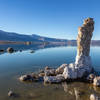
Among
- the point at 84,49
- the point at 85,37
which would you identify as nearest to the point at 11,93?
the point at 84,49

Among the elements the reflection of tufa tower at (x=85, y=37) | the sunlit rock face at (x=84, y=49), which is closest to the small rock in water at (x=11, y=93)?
the sunlit rock face at (x=84, y=49)

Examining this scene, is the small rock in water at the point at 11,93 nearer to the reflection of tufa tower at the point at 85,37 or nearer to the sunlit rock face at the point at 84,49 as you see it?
the sunlit rock face at the point at 84,49

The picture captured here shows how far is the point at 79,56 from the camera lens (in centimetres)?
3897

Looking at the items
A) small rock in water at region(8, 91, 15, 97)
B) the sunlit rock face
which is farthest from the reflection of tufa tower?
small rock in water at region(8, 91, 15, 97)

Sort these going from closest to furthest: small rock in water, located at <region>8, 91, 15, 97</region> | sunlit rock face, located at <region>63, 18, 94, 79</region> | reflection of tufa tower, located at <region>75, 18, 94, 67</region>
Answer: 1. small rock in water, located at <region>8, 91, 15, 97</region>
2. sunlit rock face, located at <region>63, 18, 94, 79</region>
3. reflection of tufa tower, located at <region>75, 18, 94, 67</region>

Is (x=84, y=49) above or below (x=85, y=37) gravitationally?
below

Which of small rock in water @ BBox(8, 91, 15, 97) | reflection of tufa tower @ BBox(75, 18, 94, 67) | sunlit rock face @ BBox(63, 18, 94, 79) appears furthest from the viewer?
reflection of tufa tower @ BBox(75, 18, 94, 67)

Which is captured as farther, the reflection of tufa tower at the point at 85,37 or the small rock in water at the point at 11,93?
the reflection of tufa tower at the point at 85,37

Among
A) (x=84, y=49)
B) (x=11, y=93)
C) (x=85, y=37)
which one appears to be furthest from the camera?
(x=85, y=37)

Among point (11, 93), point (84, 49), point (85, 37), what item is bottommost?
point (11, 93)

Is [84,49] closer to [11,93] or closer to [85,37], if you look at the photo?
[85,37]

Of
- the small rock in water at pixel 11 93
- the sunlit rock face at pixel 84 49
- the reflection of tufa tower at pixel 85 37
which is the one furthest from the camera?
the reflection of tufa tower at pixel 85 37

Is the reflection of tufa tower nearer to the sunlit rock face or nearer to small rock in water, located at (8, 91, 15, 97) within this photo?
the sunlit rock face

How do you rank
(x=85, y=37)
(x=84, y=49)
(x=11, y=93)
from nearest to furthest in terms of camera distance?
(x=11, y=93) < (x=84, y=49) < (x=85, y=37)
